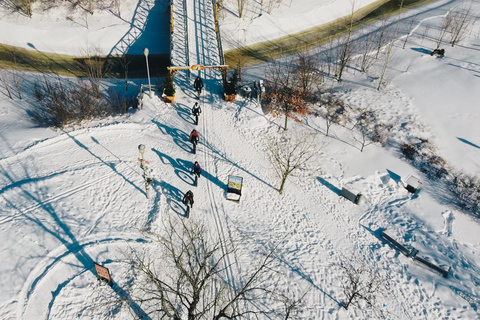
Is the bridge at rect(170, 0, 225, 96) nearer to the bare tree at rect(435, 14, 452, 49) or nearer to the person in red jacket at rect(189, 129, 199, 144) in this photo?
the person in red jacket at rect(189, 129, 199, 144)

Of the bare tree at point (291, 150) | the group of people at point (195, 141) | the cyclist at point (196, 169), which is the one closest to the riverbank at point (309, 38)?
the group of people at point (195, 141)

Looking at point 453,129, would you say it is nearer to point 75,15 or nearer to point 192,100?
point 192,100

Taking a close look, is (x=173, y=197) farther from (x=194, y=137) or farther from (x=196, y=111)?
(x=196, y=111)

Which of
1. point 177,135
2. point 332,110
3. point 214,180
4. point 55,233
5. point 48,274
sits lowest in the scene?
point 48,274

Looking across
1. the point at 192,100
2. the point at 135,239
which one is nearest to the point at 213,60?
the point at 192,100

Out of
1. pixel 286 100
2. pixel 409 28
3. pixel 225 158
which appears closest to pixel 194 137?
pixel 225 158

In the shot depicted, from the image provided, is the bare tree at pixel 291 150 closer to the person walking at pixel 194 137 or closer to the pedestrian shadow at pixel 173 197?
the person walking at pixel 194 137
